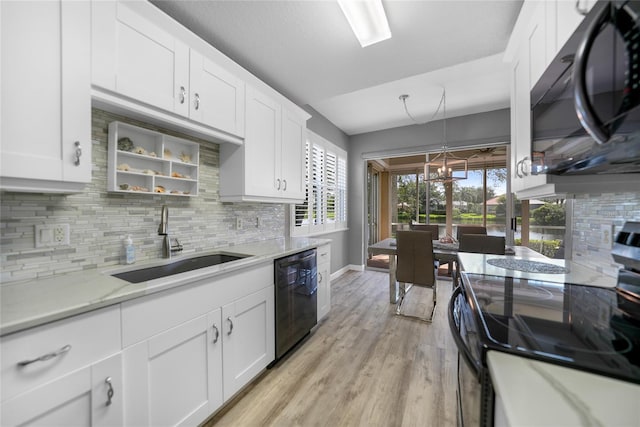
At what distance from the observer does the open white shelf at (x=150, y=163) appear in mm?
1491

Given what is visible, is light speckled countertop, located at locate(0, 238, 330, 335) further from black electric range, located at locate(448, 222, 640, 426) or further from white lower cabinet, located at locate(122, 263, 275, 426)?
black electric range, located at locate(448, 222, 640, 426)

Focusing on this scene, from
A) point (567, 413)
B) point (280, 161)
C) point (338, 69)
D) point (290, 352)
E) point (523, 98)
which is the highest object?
point (338, 69)

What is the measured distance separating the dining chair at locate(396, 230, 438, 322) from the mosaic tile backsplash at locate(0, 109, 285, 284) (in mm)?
1892

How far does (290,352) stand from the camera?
2.13m

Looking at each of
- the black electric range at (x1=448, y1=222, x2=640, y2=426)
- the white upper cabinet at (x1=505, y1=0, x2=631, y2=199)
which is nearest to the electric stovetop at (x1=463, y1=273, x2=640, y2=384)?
the black electric range at (x1=448, y1=222, x2=640, y2=426)

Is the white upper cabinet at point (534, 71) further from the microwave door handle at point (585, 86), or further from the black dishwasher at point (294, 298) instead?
the black dishwasher at point (294, 298)

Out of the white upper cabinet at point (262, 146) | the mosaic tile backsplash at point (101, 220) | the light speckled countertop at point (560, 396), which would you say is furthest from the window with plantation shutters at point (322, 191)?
the light speckled countertop at point (560, 396)

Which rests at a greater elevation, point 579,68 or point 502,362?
point 579,68

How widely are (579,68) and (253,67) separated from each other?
2.30 meters

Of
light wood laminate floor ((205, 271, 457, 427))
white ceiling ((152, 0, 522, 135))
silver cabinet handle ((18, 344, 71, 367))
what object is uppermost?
white ceiling ((152, 0, 522, 135))

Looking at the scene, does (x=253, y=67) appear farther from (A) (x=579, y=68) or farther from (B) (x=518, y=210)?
(B) (x=518, y=210)

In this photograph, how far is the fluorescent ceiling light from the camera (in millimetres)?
1527

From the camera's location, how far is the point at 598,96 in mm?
571

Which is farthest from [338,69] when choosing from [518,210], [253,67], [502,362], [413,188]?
[413,188]
